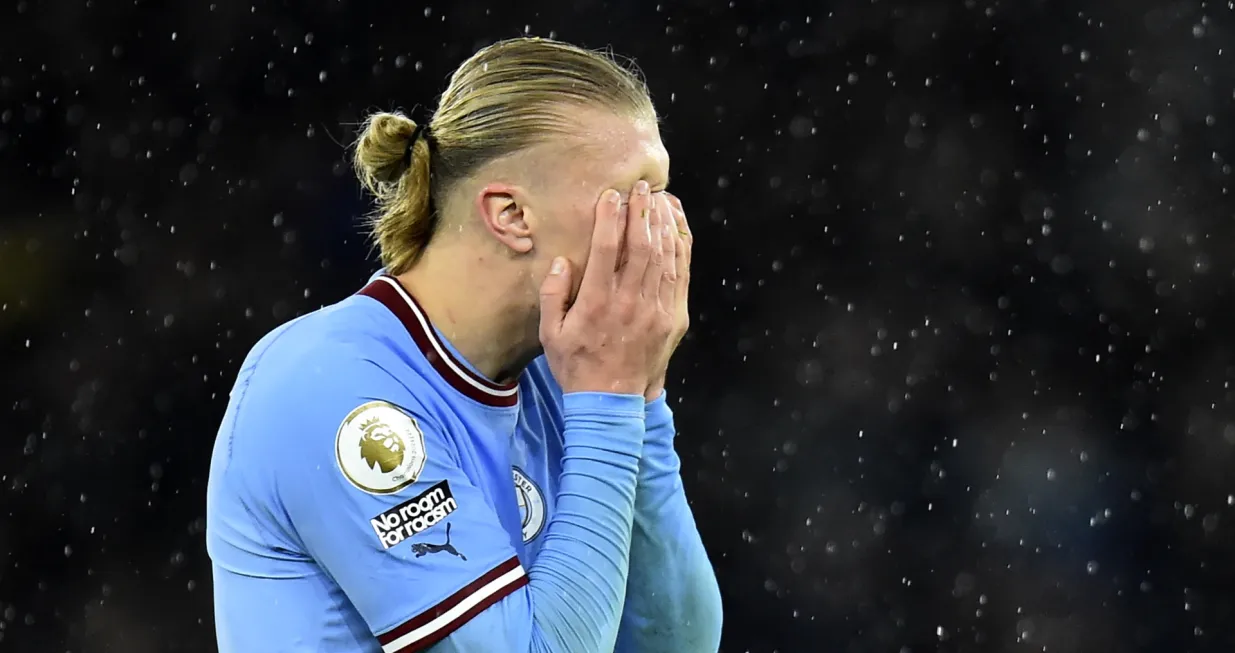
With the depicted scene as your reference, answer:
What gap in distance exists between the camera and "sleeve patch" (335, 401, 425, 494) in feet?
4.16

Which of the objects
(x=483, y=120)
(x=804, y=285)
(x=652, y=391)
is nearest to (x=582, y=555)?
(x=652, y=391)

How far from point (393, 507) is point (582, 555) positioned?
0.62 ft

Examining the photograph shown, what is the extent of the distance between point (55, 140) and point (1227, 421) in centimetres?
361

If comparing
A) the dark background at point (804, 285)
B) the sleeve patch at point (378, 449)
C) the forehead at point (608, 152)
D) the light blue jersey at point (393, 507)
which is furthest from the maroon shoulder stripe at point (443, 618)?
the dark background at point (804, 285)

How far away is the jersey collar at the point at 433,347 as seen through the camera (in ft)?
4.61

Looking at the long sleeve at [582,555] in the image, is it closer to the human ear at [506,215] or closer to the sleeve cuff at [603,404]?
the sleeve cuff at [603,404]

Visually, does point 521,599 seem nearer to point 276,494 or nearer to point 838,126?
point 276,494

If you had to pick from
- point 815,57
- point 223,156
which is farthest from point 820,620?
point 223,156

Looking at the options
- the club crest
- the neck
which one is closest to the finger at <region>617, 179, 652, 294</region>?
the neck

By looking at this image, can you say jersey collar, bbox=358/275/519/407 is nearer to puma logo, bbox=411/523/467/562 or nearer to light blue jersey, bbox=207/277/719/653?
light blue jersey, bbox=207/277/719/653

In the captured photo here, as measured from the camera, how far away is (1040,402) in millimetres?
4164

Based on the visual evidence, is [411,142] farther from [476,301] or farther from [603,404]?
[603,404]

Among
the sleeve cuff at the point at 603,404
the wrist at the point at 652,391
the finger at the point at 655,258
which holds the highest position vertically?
the finger at the point at 655,258

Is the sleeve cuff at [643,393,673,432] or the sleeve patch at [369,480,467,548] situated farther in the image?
the sleeve cuff at [643,393,673,432]
